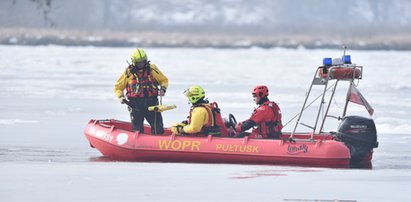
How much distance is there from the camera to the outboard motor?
38.2 feet

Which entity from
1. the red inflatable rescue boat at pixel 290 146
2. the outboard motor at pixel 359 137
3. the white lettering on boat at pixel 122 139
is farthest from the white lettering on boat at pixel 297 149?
the white lettering on boat at pixel 122 139

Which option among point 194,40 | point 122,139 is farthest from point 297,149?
point 194,40

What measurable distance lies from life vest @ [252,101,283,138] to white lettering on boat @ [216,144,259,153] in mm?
538

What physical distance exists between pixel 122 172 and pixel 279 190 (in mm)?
1918

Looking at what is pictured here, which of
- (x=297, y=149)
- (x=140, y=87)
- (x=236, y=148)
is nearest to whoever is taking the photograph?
(x=297, y=149)

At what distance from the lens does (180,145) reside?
1187cm

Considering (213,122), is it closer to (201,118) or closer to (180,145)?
(201,118)

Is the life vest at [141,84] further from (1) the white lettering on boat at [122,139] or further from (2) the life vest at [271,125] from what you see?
(2) the life vest at [271,125]

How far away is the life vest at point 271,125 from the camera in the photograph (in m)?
12.0

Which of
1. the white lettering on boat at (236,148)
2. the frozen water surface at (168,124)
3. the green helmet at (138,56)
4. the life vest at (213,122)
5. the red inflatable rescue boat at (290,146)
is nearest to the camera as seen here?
the frozen water surface at (168,124)

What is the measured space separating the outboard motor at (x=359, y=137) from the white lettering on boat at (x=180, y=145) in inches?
67.5

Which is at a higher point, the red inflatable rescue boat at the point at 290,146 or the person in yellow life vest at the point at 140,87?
the person in yellow life vest at the point at 140,87

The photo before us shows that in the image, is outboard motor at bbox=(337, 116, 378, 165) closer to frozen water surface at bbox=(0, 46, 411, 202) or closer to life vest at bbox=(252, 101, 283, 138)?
frozen water surface at bbox=(0, 46, 411, 202)

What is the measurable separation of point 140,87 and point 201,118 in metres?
1.26
